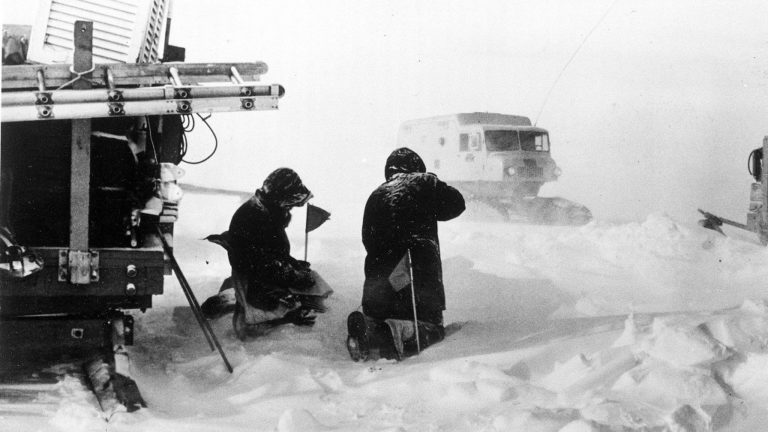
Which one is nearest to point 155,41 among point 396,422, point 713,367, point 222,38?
point 222,38

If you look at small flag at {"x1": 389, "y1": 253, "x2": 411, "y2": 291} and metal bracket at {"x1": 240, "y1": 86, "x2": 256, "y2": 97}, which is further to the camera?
small flag at {"x1": 389, "y1": 253, "x2": 411, "y2": 291}

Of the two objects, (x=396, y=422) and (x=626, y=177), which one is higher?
(x=626, y=177)

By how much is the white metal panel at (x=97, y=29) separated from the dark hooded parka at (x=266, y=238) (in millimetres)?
1660

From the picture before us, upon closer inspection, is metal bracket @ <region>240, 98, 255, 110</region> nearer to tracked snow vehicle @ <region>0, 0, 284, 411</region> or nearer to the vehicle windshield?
tracked snow vehicle @ <region>0, 0, 284, 411</region>

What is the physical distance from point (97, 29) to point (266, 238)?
6.93ft

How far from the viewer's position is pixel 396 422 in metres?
3.48

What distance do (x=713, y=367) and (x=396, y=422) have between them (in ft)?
5.66

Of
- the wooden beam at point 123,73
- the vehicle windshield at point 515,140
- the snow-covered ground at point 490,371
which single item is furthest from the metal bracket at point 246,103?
the vehicle windshield at point 515,140

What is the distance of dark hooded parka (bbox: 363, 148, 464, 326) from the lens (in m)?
5.20

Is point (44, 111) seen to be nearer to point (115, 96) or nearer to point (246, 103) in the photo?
point (115, 96)

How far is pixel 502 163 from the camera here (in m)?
13.2

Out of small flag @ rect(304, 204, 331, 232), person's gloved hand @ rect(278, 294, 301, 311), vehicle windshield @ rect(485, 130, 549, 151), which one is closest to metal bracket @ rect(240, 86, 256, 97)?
person's gloved hand @ rect(278, 294, 301, 311)

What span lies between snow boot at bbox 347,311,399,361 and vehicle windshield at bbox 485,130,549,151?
8926 mm

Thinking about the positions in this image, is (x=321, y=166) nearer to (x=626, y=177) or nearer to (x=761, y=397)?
(x=626, y=177)
